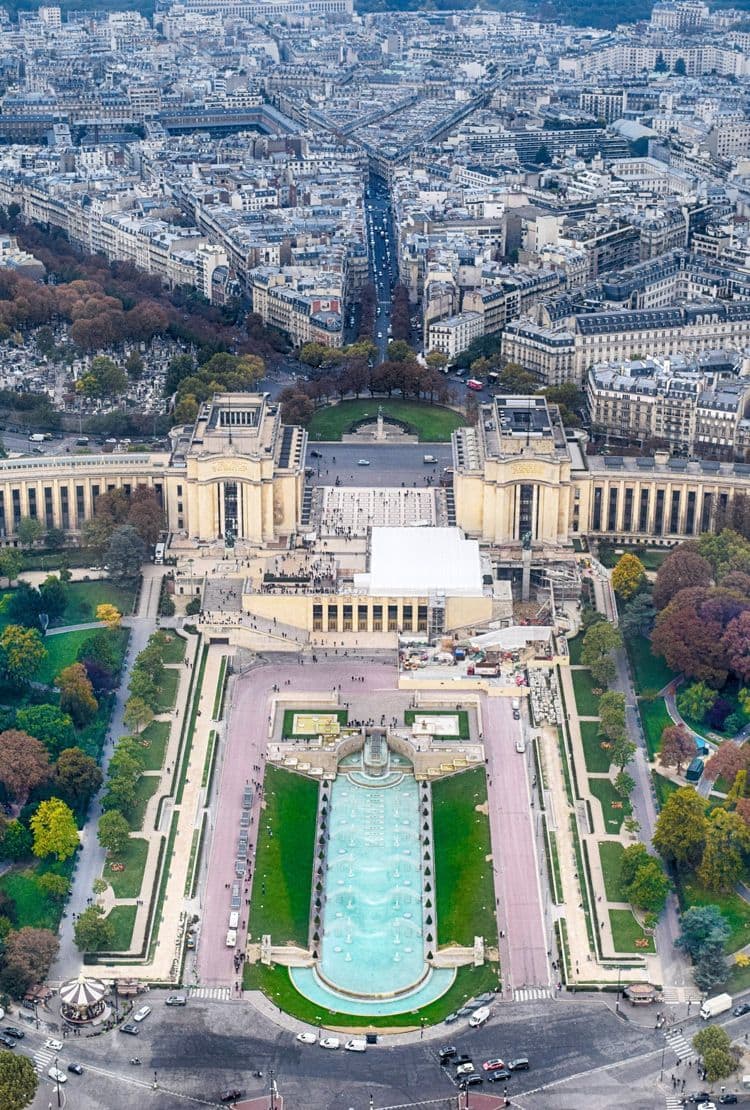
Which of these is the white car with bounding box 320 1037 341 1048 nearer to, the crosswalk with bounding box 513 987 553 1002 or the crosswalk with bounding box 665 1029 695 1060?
the crosswalk with bounding box 513 987 553 1002

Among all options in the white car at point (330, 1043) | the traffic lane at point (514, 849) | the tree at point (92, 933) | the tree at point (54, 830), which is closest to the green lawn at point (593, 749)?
the traffic lane at point (514, 849)

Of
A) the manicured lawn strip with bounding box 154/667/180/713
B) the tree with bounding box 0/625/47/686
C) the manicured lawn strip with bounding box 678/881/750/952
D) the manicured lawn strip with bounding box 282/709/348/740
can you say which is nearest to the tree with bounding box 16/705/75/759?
the tree with bounding box 0/625/47/686

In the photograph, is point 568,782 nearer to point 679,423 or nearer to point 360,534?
point 360,534

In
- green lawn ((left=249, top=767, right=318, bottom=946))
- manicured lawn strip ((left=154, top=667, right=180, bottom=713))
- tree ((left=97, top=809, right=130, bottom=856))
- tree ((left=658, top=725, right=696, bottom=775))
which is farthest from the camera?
manicured lawn strip ((left=154, top=667, right=180, bottom=713))

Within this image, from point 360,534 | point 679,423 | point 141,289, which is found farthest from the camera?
point 141,289

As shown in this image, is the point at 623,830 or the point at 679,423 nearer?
the point at 623,830

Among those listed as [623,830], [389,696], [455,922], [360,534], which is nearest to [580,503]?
[360,534]

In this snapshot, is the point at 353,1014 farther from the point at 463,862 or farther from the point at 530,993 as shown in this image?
the point at 463,862
